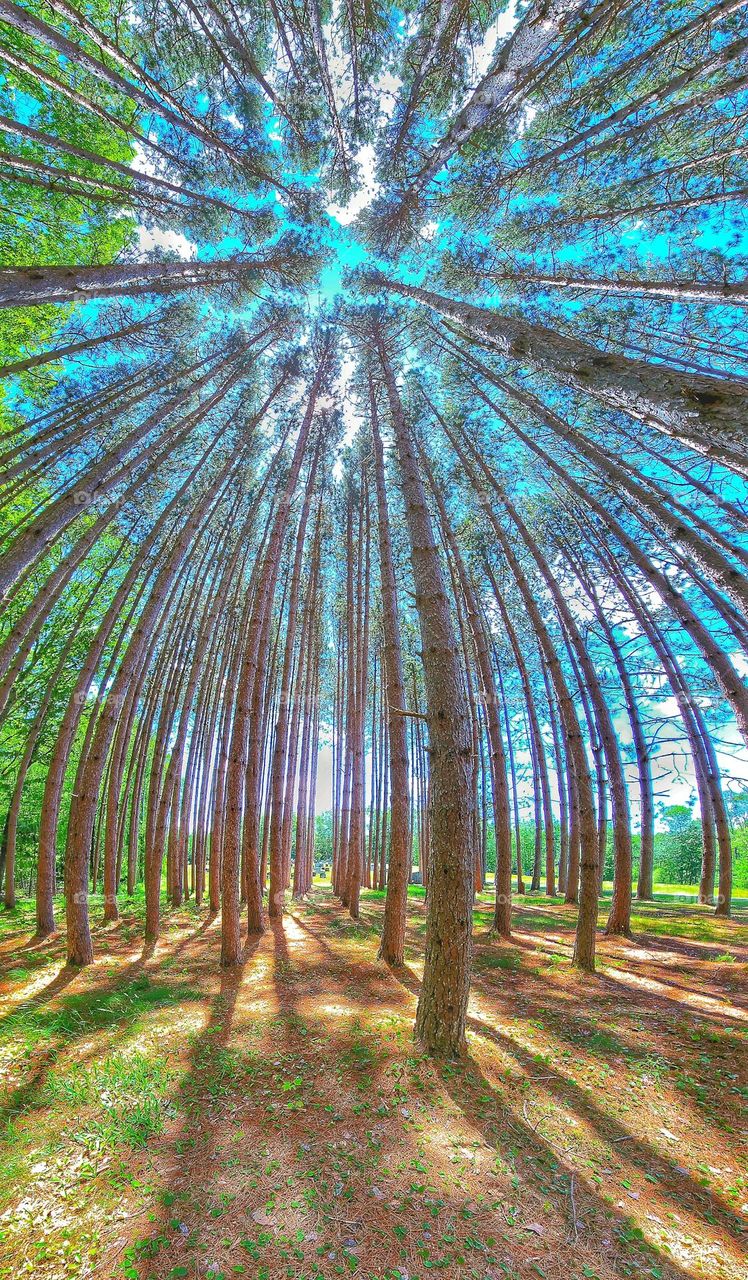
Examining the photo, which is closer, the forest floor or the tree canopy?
the forest floor

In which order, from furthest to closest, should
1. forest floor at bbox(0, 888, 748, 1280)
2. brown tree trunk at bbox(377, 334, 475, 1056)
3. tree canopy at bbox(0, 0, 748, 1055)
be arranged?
tree canopy at bbox(0, 0, 748, 1055) < brown tree trunk at bbox(377, 334, 475, 1056) < forest floor at bbox(0, 888, 748, 1280)

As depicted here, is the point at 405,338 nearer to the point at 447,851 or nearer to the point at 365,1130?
the point at 447,851

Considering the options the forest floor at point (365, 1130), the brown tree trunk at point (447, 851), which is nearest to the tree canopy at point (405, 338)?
the brown tree trunk at point (447, 851)

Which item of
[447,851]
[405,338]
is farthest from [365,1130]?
Answer: [405,338]

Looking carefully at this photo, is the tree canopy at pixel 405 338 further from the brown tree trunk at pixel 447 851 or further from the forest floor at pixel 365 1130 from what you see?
the forest floor at pixel 365 1130

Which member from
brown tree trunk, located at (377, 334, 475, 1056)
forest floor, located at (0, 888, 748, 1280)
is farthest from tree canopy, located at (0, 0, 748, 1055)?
forest floor, located at (0, 888, 748, 1280)

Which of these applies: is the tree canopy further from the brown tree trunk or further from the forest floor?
the forest floor

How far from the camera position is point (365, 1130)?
3.33 m

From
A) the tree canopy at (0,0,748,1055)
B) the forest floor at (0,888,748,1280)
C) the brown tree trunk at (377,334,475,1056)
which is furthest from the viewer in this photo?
the tree canopy at (0,0,748,1055)

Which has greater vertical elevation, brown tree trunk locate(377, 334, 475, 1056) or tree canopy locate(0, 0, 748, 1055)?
tree canopy locate(0, 0, 748, 1055)

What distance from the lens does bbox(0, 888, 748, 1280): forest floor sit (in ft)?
7.92

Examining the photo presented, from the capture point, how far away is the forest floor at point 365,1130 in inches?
95.0

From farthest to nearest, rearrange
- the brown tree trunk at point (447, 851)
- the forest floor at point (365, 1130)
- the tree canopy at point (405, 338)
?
the tree canopy at point (405, 338) < the brown tree trunk at point (447, 851) < the forest floor at point (365, 1130)

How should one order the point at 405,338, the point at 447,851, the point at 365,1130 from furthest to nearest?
the point at 405,338
the point at 447,851
the point at 365,1130
